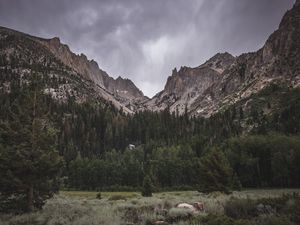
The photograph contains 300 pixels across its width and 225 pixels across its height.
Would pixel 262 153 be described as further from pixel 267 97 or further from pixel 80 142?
pixel 267 97

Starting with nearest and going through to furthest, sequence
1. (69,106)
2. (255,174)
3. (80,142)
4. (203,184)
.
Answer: (203,184) < (255,174) < (80,142) < (69,106)

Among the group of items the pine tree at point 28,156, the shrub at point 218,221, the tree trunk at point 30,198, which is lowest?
the shrub at point 218,221

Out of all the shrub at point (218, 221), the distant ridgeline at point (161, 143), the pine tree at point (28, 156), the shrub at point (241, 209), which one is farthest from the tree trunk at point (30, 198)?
the shrub at point (241, 209)

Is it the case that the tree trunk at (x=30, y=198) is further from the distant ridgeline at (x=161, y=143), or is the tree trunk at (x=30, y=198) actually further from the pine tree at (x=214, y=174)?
the pine tree at (x=214, y=174)

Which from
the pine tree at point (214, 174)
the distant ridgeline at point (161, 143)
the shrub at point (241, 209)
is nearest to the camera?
the shrub at point (241, 209)

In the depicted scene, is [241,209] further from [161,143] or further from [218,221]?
[161,143]

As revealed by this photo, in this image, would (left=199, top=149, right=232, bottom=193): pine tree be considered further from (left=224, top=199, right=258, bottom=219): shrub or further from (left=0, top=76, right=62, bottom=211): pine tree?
(left=224, top=199, right=258, bottom=219): shrub

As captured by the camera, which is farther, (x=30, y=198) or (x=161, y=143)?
(x=161, y=143)

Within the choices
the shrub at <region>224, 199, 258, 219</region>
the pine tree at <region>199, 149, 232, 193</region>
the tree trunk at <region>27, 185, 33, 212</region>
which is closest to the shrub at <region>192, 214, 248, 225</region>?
the shrub at <region>224, 199, 258, 219</region>

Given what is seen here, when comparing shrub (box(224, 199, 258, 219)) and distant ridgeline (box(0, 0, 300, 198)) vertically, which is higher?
distant ridgeline (box(0, 0, 300, 198))

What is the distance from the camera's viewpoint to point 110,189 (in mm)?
85188

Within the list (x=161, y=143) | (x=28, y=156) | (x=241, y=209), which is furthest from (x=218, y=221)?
(x=161, y=143)

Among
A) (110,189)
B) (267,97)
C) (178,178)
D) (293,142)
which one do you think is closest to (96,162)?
(110,189)

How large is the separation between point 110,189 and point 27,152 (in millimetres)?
70101
